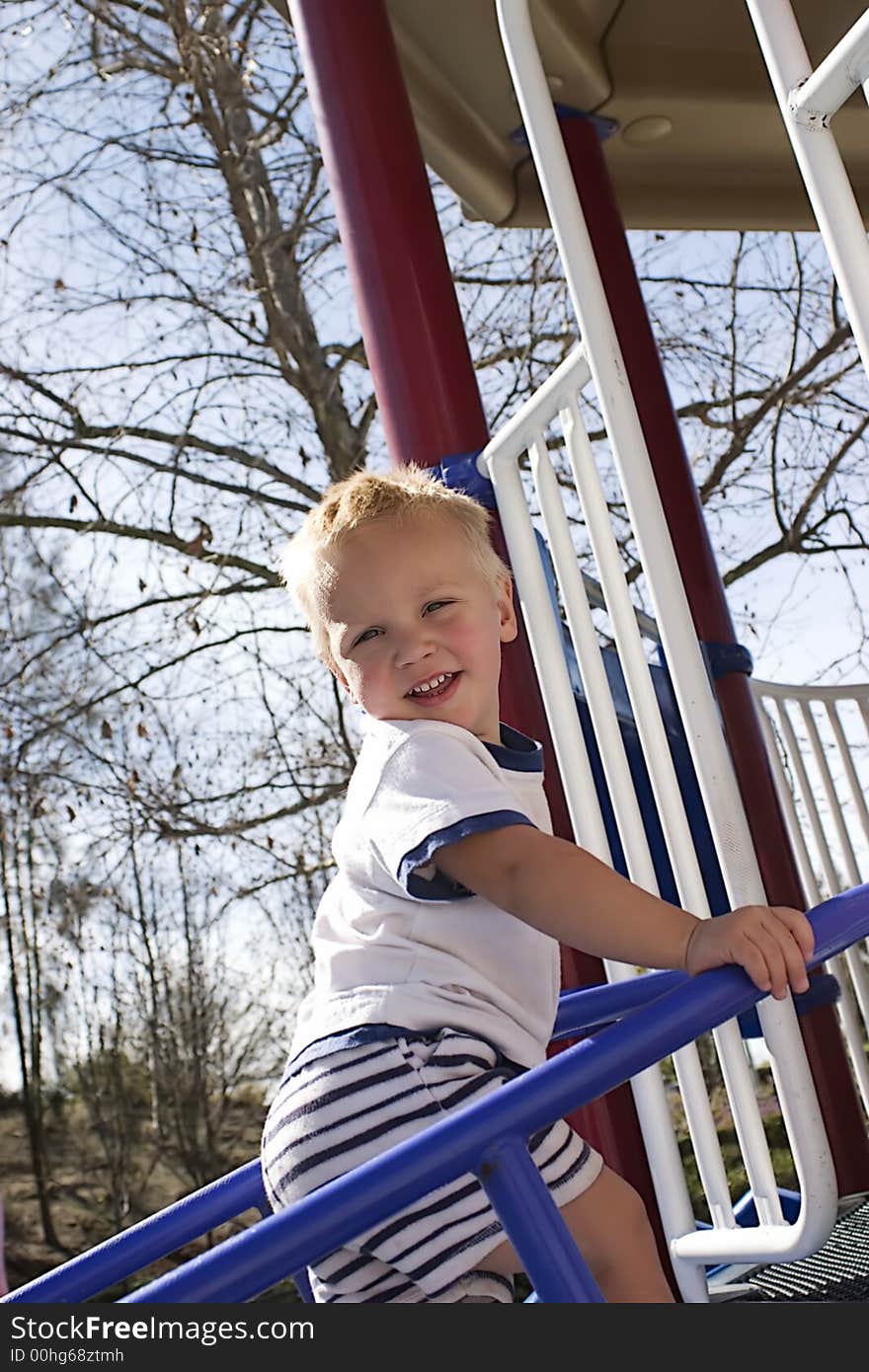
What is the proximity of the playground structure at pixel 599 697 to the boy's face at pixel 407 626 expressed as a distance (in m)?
0.28

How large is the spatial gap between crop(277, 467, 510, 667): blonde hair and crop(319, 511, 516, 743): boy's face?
0.01 meters

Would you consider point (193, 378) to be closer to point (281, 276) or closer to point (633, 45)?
point (281, 276)

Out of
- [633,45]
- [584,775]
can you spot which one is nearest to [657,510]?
[584,775]

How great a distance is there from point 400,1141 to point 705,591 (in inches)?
75.6

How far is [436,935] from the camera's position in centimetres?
121

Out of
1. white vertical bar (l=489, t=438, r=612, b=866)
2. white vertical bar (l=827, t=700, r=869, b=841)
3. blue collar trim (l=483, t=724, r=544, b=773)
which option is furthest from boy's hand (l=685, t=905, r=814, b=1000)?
white vertical bar (l=827, t=700, r=869, b=841)

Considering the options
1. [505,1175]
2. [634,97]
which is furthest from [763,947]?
[634,97]

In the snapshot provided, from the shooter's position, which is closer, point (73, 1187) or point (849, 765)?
point (849, 765)

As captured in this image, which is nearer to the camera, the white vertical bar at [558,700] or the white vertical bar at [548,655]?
the white vertical bar at [558,700]

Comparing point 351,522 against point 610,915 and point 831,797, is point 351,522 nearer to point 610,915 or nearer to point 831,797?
point 610,915

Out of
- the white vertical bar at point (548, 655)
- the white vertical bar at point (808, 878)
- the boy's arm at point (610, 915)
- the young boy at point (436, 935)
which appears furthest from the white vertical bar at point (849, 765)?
the boy's arm at point (610, 915)

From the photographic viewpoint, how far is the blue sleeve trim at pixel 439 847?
1138 mm

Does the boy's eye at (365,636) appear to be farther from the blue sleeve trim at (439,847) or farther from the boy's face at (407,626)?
the blue sleeve trim at (439,847)

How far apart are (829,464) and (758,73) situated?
2299mm
